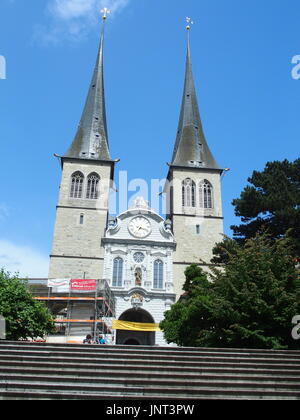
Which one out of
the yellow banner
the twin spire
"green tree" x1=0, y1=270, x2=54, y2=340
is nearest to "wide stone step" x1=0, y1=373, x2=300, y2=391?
"green tree" x1=0, y1=270, x2=54, y2=340

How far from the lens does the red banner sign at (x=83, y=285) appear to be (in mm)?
23016

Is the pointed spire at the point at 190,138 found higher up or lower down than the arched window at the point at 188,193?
higher up

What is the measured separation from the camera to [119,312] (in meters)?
28.1

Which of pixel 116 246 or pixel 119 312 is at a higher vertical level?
pixel 116 246

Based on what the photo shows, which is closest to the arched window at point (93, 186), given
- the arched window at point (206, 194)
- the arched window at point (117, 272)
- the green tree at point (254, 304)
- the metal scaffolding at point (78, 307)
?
the arched window at point (117, 272)

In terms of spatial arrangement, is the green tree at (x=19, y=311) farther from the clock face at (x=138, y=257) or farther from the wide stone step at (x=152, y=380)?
the clock face at (x=138, y=257)

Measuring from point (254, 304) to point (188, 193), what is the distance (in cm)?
2257

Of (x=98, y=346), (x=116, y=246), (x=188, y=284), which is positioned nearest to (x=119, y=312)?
(x=116, y=246)

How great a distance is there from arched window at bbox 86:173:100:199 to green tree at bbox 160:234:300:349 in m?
19.5

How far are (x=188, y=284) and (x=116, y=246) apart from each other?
35.2ft

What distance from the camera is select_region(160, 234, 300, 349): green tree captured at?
11.9m

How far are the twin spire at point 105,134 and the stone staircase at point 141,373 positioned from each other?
27.9 metres

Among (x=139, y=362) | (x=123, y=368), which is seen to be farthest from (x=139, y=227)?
(x=123, y=368)
